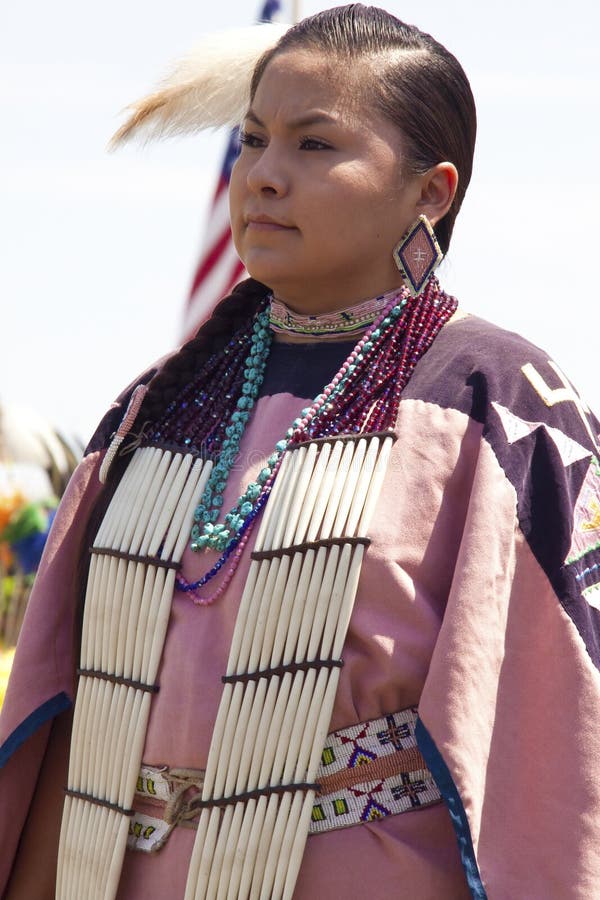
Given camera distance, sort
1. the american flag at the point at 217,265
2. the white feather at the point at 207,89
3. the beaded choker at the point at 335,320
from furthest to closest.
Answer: the american flag at the point at 217,265 < the white feather at the point at 207,89 < the beaded choker at the point at 335,320

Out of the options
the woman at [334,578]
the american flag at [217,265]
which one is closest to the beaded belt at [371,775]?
the woman at [334,578]

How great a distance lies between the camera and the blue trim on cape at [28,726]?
2.53 meters

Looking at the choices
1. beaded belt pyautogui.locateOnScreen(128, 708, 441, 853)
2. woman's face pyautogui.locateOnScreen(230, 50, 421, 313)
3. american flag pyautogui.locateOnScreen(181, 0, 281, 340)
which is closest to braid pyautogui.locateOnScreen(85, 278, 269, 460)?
woman's face pyautogui.locateOnScreen(230, 50, 421, 313)

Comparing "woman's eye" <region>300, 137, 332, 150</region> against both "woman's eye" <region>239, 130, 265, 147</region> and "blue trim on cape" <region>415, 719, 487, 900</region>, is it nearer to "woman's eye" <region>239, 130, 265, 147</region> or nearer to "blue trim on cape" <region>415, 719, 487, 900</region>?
"woman's eye" <region>239, 130, 265, 147</region>

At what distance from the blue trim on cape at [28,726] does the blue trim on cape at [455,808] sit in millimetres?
751

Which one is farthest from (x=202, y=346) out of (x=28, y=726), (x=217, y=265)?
(x=217, y=265)

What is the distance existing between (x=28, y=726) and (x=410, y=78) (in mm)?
1258

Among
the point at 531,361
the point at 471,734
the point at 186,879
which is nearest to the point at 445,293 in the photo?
the point at 531,361

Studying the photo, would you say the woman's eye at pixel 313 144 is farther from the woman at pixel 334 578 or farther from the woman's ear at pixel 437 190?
the woman's ear at pixel 437 190

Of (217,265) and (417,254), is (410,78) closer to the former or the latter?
(417,254)

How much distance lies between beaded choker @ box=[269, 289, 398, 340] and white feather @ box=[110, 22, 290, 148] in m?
0.44

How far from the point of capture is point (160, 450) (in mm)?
2566

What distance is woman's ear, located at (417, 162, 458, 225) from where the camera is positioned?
247cm

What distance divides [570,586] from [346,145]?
0.78m
